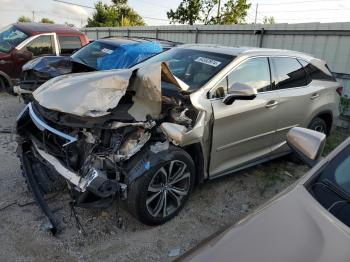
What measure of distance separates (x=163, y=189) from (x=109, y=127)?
816 millimetres

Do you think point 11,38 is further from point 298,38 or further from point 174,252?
point 174,252

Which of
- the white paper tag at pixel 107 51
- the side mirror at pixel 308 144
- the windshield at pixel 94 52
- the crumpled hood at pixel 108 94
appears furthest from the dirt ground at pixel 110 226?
the white paper tag at pixel 107 51

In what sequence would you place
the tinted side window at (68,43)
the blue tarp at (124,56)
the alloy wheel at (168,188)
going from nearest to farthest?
the alloy wheel at (168,188)
the blue tarp at (124,56)
the tinted side window at (68,43)

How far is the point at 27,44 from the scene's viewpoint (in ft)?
27.6

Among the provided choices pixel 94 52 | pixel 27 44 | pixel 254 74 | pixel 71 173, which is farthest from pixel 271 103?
pixel 27 44

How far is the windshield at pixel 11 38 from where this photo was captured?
8.32 metres

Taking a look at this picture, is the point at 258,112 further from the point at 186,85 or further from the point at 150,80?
the point at 150,80

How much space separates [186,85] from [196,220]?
1404mm

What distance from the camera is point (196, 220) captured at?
3.58 metres

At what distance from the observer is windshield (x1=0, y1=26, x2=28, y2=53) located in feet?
27.3

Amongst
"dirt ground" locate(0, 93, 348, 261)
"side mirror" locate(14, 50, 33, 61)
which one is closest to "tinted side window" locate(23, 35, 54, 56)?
"side mirror" locate(14, 50, 33, 61)

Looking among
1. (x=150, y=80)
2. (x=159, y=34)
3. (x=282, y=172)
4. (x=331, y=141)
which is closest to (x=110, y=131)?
(x=150, y=80)

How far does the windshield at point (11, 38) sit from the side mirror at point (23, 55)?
218mm

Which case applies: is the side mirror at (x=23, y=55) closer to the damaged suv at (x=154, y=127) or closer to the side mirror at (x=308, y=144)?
the damaged suv at (x=154, y=127)
